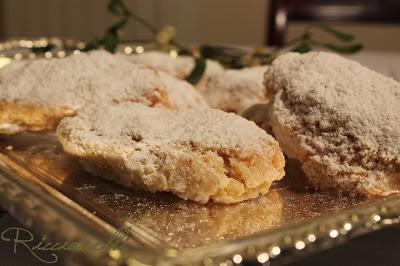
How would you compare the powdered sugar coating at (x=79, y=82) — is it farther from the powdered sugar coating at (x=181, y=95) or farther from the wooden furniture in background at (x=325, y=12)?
the wooden furniture in background at (x=325, y=12)

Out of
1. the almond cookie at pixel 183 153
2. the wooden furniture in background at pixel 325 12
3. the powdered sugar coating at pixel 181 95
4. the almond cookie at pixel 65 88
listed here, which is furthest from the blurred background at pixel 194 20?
the almond cookie at pixel 183 153

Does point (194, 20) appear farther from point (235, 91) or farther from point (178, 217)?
point (178, 217)

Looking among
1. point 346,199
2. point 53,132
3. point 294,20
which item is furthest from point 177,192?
point 294,20

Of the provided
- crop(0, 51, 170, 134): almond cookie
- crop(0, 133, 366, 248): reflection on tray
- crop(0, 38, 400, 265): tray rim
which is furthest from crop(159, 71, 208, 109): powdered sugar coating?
crop(0, 38, 400, 265): tray rim

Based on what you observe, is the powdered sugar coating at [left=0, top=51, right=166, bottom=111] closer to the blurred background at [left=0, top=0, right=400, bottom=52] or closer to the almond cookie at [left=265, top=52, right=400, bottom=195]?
the almond cookie at [left=265, top=52, right=400, bottom=195]

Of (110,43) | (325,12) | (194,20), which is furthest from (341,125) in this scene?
(194,20)

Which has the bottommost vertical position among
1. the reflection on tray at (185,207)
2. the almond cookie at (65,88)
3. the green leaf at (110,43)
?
the reflection on tray at (185,207)
